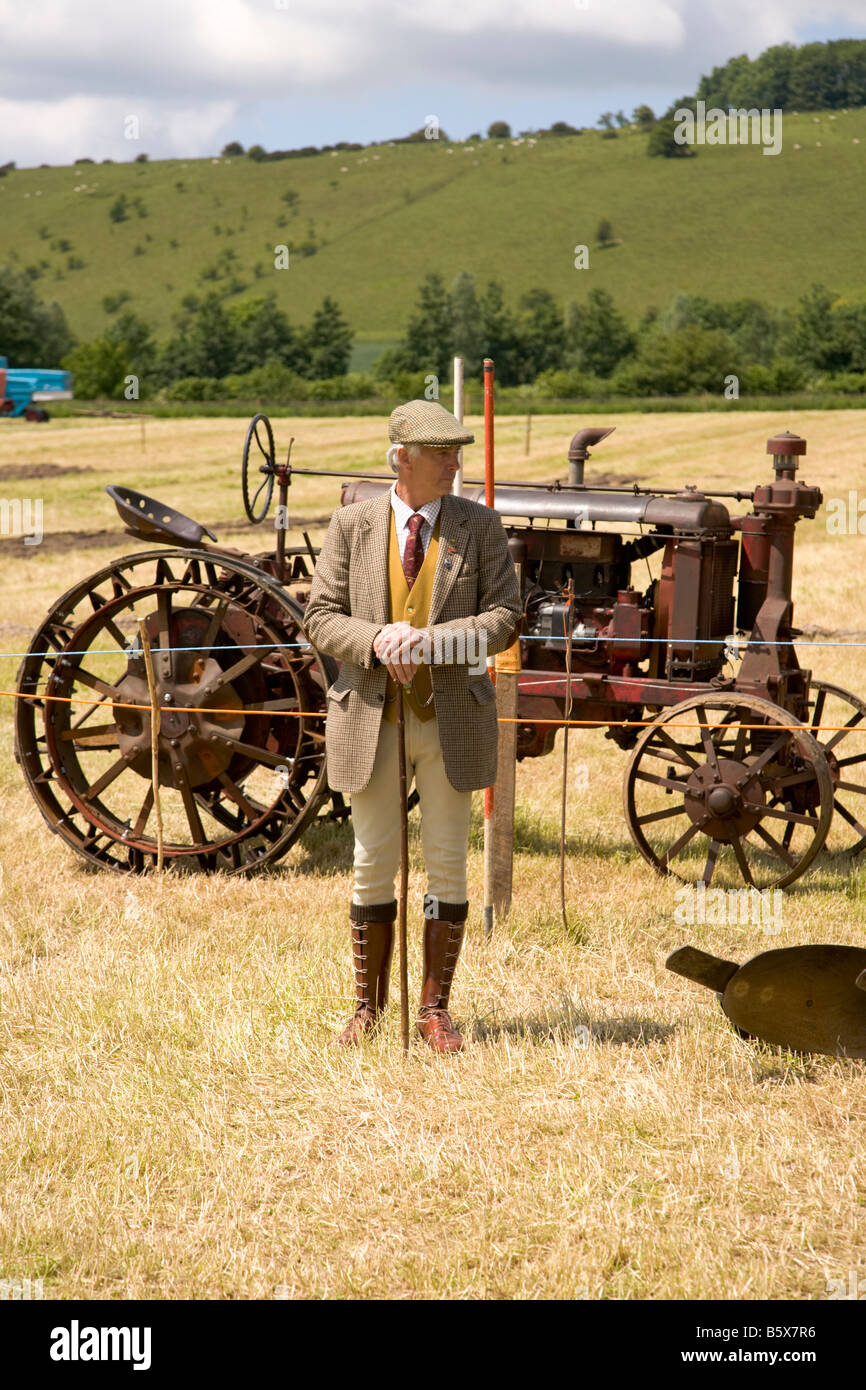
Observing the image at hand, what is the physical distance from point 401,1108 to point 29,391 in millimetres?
45319

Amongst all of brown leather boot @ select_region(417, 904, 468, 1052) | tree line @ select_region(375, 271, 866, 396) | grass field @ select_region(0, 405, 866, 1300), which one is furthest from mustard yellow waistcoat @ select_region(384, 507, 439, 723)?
tree line @ select_region(375, 271, 866, 396)

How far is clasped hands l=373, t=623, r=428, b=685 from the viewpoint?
12.9 feet

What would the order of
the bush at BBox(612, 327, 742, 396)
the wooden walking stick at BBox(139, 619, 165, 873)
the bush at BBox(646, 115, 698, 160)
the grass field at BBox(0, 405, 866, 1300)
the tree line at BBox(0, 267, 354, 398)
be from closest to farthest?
the grass field at BBox(0, 405, 866, 1300) → the wooden walking stick at BBox(139, 619, 165, 873) → the bush at BBox(612, 327, 742, 396) → the tree line at BBox(0, 267, 354, 398) → the bush at BBox(646, 115, 698, 160)

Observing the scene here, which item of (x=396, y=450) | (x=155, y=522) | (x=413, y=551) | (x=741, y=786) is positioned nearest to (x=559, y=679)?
(x=741, y=786)

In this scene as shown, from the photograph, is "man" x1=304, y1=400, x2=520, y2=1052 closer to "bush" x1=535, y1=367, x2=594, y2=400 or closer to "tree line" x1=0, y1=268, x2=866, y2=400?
"tree line" x1=0, y1=268, x2=866, y2=400

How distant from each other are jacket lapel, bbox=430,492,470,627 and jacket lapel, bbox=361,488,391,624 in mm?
146

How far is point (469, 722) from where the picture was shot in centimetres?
414

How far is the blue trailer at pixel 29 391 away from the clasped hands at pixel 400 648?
129ft

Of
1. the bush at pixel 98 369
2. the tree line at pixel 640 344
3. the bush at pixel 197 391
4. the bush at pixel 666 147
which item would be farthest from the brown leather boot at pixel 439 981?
the bush at pixel 666 147

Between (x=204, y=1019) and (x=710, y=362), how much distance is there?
51664 millimetres

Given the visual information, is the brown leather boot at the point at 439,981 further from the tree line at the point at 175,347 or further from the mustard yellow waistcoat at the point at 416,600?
the tree line at the point at 175,347

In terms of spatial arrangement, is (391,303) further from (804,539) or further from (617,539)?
(617,539)

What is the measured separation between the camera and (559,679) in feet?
21.8

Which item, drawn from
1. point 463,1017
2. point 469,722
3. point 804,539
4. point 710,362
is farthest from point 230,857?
point 710,362
